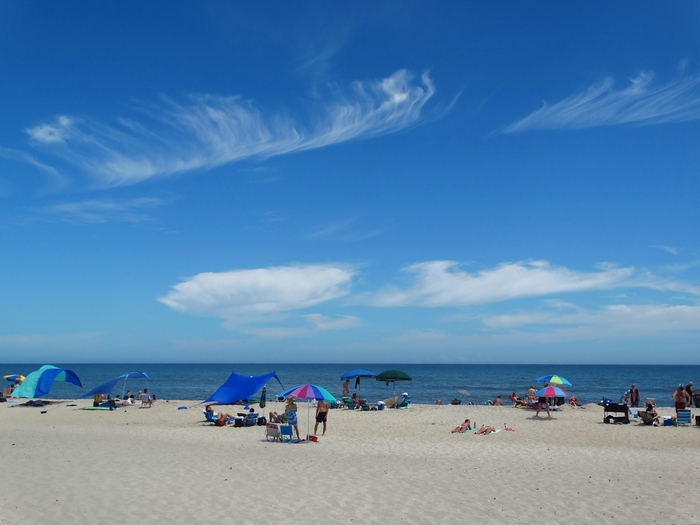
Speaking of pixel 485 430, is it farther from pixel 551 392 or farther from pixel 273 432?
pixel 273 432

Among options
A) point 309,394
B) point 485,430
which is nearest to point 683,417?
point 485,430

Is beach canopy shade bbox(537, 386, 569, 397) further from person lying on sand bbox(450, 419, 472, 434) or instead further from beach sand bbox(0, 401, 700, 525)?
person lying on sand bbox(450, 419, 472, 434)

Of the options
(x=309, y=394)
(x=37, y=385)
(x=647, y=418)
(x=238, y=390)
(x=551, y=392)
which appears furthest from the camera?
(x=37, y=385)

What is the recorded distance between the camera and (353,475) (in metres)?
10.9

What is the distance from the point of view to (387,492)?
948 cm

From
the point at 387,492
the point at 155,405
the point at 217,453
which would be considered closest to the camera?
the point at 387,492

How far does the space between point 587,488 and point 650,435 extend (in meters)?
9.05

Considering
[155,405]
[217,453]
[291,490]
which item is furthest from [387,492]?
[155,405]

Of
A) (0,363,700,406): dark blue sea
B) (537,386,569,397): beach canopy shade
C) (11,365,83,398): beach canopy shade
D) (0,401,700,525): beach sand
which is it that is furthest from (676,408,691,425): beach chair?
(11,365,83,398): beach canopy shade

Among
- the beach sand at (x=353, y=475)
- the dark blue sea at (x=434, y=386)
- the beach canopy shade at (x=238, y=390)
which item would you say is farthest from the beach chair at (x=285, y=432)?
the dark blue sea at (x=434, y=386)

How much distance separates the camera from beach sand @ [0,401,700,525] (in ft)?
27.3

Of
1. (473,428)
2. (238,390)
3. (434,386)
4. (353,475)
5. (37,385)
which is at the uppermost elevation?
(238,390)

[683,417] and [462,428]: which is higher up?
[683,417]

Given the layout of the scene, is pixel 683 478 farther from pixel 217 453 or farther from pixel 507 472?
pixel 217 453
